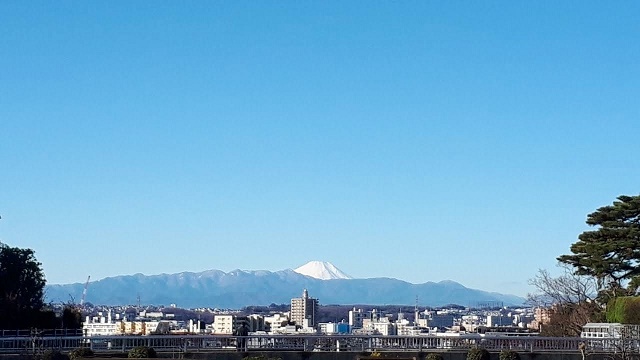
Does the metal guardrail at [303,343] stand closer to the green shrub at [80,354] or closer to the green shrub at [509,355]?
the green shrub at [509,355]

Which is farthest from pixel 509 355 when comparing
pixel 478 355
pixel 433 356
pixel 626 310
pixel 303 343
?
pixel 626 310

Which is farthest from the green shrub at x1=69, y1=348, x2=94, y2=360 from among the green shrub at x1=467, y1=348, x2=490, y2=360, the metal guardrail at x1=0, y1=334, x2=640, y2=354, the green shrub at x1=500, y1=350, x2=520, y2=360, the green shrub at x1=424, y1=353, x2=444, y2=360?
the green shrub at x1=500, y1=350, x2=520, y2=360

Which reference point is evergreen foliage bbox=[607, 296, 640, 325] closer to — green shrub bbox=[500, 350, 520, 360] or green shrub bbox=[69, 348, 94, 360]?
green shrub bbox=[500, 350, 520, 360]

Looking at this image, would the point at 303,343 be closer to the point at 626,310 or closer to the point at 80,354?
the point at 80,354

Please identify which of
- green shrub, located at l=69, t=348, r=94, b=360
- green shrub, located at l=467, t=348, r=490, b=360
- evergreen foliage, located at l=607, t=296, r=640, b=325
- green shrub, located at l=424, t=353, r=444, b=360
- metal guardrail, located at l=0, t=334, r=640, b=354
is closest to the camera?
green shrub, located at l=69, t=348, r=94, b=360

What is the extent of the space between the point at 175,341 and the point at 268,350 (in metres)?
4.76

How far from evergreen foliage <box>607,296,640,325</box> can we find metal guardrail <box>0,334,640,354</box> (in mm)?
4293

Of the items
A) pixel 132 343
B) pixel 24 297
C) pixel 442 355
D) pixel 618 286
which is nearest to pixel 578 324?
pixel 618 286

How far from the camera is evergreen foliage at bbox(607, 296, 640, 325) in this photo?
52.0 metres

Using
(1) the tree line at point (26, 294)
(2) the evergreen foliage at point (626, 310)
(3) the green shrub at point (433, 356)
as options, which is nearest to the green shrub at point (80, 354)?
(3) the green shrub at point (433, 356)

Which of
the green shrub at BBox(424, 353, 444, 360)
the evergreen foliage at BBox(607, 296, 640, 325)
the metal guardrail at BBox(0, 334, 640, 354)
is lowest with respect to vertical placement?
the green shrub at BBox(424, 353, 444, 360)

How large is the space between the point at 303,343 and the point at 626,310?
15.8 metres

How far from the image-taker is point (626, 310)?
52844mm

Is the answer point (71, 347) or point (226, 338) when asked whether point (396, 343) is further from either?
point (71, 347)
